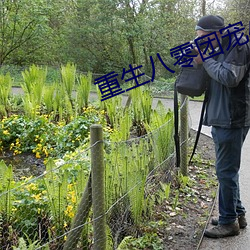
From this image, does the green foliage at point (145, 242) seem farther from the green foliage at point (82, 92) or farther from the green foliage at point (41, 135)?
the green foliage at point (82, 92)

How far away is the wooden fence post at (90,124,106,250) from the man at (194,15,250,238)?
1.04 metres

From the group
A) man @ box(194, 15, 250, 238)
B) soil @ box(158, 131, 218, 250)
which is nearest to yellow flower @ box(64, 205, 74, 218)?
soil @ box(158, 131, 218, 250)

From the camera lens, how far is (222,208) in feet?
10.8

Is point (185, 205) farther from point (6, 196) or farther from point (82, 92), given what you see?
point (82, 92)

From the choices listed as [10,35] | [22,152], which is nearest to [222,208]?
[22,152]

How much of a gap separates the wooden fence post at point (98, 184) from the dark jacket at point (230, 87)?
40.7 inches

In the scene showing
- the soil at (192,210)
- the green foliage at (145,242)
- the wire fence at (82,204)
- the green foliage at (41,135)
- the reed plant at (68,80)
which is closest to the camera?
the wire fence at (82,204)

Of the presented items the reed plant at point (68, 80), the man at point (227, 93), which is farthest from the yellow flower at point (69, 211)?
the reed plant at point (68, 80)

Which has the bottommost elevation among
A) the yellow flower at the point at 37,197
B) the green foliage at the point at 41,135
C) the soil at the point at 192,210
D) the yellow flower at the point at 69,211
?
the soil at the point at 192,210

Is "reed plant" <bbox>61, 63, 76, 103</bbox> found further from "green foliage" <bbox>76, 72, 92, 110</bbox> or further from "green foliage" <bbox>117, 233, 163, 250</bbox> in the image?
"green foliage" <bbox>117, 233, 163, 250</bbox>

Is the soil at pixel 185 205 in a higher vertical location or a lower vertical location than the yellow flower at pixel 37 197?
lower

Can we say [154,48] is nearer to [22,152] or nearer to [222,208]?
[22,152]

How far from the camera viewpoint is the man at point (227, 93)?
9.27ft

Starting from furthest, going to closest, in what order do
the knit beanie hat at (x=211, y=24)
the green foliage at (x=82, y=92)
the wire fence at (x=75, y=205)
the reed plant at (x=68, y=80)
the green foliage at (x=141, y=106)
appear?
1. the reed plant at (x=68, y=80)
2. the green foliage at (x=82, y=92)
3. the green foliage at (x=141, y=106)
4. the knit beanie hat at (x=211, y=24)
5. the wire fence at (x=75, y=205)
